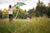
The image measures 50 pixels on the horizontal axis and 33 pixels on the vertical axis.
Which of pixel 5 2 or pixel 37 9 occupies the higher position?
pixel 5 2

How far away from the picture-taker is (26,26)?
1.33 meters

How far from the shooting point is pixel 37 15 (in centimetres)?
135

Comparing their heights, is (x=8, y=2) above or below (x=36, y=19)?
above

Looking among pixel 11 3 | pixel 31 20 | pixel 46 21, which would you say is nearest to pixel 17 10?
pixel 11 3

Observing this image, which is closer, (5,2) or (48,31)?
(48,31)

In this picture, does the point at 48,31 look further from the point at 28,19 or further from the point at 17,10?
the point at 17,10

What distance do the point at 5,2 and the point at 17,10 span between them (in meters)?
0.22

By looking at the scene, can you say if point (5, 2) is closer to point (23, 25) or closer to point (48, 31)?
point (23, 25)

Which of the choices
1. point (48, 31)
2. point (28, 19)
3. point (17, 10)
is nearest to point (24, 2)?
point (17, 10)

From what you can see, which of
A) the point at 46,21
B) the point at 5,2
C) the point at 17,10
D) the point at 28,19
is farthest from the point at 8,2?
the point at 46,21

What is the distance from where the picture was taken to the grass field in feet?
4.29

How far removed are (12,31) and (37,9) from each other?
0.49 meters

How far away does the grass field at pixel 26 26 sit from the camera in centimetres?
131

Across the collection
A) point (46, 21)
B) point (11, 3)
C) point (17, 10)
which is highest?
point (11, 3)
